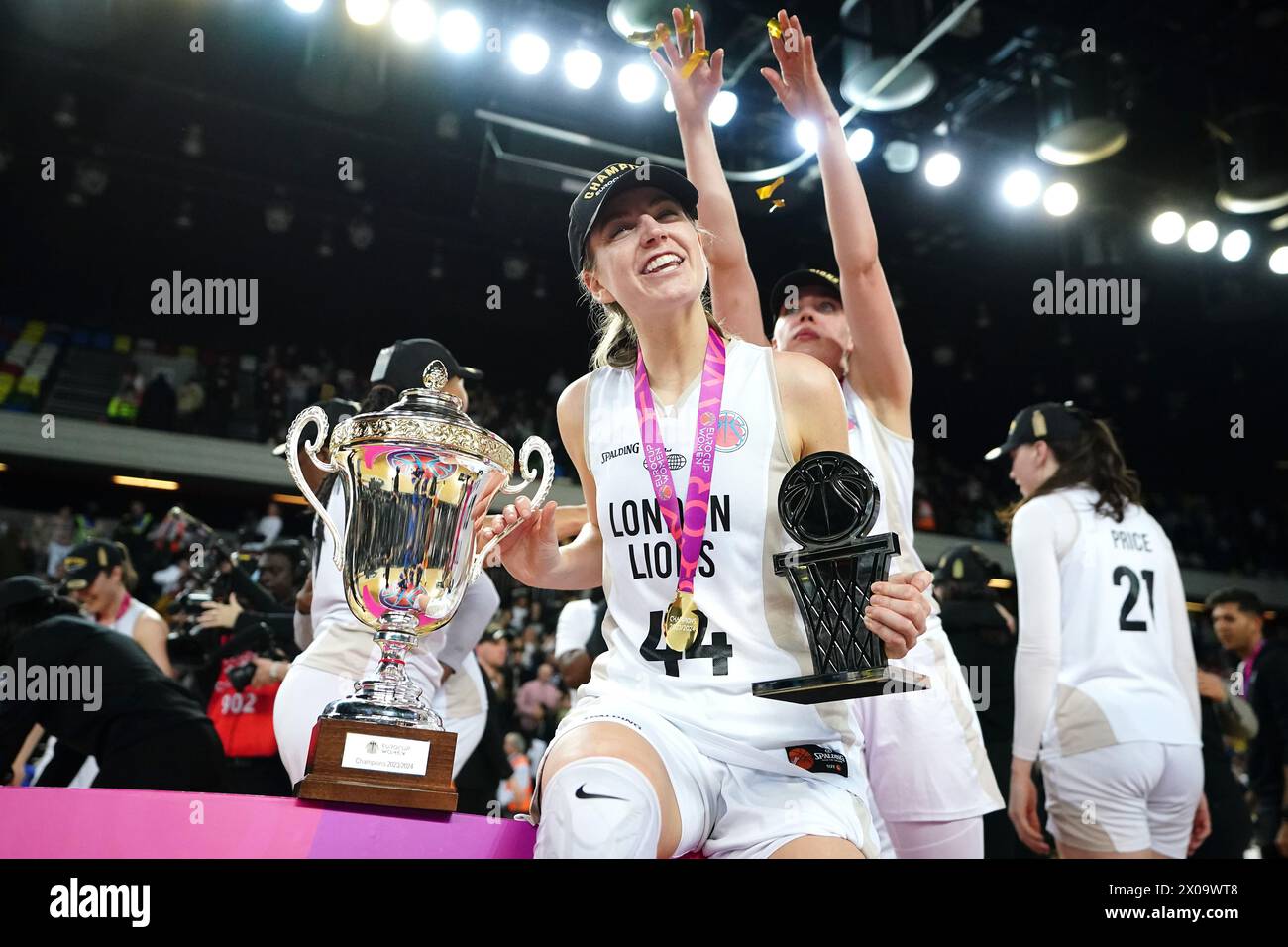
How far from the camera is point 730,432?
1703 mm

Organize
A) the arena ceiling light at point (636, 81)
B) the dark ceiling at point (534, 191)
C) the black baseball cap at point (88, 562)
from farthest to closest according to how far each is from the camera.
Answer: the arena ceiling light at point (636, 81)
the dark ceiling at point (534, 191)
the black baseball cap at point (88, 562)

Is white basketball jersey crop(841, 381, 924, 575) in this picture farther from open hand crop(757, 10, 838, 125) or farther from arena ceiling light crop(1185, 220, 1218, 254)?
arena ceiling light crop(1185, 220, 1218, 254)

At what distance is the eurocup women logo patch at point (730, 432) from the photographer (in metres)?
1.69

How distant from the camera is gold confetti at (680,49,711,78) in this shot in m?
2.23

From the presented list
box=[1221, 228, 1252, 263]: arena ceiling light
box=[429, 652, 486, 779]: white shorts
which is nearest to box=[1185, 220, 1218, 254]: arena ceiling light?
box=[1221, 228, 1252, 263]: arena ceiling light

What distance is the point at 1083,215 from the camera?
25.6 ft

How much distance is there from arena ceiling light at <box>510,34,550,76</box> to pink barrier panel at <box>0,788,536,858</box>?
6316mm

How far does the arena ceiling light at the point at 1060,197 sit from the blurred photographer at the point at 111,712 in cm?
686

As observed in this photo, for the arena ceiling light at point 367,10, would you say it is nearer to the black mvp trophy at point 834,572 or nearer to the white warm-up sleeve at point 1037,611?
the white warm-up sleeve at point 1037,611

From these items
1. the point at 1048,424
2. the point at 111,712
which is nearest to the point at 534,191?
the point at 1048,424

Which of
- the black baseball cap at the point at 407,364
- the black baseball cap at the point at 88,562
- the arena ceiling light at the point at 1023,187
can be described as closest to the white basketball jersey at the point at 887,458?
the black baseball cap at the point at 407,364

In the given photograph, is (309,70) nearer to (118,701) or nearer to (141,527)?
(118,701)

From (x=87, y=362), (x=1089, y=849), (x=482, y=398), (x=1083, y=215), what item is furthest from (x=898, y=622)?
(x=87, y=362)

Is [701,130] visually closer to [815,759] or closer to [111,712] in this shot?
[815,759]
